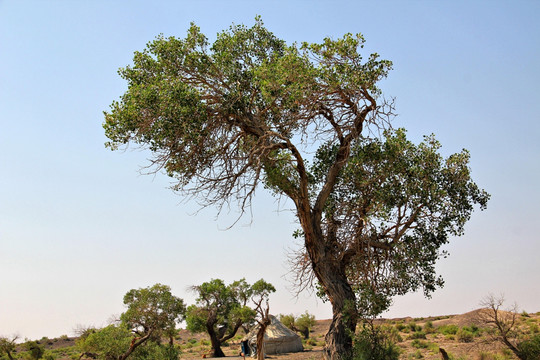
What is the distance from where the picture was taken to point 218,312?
37406 mm

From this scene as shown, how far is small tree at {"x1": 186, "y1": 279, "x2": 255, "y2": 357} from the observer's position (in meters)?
36.2

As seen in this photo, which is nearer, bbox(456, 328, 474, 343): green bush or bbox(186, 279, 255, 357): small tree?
→ bbox(456, 328, 474, 343): green bush

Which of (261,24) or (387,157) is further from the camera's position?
(261,24)

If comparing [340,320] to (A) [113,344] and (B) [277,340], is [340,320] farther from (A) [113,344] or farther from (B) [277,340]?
(B) [277,340]

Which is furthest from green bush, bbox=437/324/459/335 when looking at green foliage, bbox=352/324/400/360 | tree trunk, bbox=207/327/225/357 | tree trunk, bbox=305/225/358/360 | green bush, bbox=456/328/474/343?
tree trunk, bbox=305/225/358/360

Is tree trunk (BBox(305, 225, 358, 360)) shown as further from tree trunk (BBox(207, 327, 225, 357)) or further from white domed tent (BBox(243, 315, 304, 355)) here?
tree trunk (BBox(207, 327, 225, 357))

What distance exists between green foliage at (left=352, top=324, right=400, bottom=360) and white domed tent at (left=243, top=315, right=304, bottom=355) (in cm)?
2336

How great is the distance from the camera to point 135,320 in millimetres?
31219

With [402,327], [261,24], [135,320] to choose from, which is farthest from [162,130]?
[402,327]

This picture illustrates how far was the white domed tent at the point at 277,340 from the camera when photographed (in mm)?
36406

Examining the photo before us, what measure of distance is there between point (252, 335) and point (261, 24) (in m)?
28.8

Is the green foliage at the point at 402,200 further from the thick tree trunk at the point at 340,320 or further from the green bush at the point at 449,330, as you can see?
the green bush at the point at 449,330

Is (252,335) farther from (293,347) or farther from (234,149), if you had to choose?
(234,149)

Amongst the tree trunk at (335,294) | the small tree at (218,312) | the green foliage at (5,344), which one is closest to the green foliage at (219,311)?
the small tree at (218,312)
